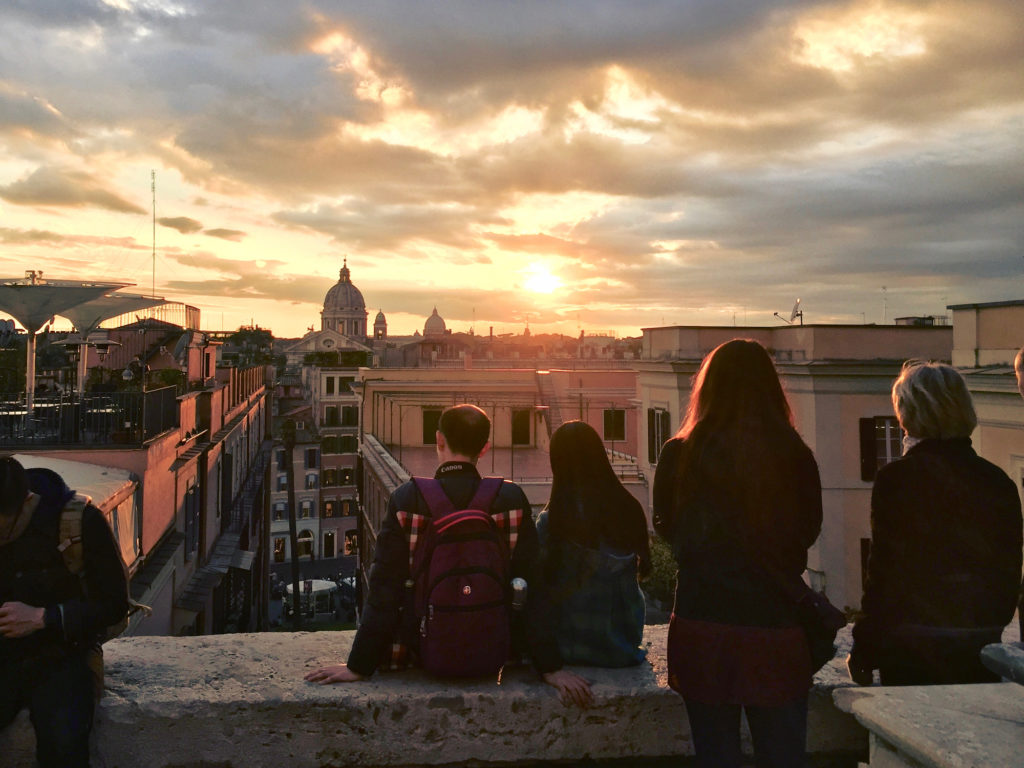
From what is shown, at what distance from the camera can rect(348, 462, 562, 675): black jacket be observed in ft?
7.87

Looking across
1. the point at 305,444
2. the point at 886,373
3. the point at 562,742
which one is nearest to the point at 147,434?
the point at 562,742

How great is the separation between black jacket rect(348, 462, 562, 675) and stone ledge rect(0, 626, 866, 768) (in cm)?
10

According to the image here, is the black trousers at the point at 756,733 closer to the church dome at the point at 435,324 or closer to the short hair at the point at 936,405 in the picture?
the short hair at the point at 936,405

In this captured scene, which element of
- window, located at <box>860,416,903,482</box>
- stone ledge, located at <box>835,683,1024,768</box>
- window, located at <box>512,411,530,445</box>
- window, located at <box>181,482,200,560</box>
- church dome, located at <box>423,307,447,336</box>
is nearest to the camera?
stone ledge, located at <box>835,683,1024,768</box>

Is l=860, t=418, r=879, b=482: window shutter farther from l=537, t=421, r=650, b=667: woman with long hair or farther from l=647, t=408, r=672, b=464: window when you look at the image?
l=537, t=421, r=650, b=667: woman with long hair

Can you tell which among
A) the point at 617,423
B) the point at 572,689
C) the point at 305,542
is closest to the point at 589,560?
the point at 572,689

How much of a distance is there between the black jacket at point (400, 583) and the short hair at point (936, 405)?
1286 millimetres

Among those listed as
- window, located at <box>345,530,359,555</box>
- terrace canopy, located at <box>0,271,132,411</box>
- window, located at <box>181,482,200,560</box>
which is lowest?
window, located at <box>345,530,359,555</box>

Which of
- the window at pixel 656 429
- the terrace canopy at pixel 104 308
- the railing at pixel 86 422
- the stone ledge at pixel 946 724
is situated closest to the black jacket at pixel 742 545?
the stone ledge at pixel 946 724

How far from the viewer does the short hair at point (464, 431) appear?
8.39 feet

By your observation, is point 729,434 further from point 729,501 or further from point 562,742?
point 562,742

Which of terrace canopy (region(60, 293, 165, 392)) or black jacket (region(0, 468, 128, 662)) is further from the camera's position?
terrace canopy (region(60, 293, 165, 392))

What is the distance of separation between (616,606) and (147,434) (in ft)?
37.4

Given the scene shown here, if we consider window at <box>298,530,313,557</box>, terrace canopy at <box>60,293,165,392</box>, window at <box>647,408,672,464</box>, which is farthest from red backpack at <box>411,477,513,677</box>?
window at <box>298,530,313,557</box>
